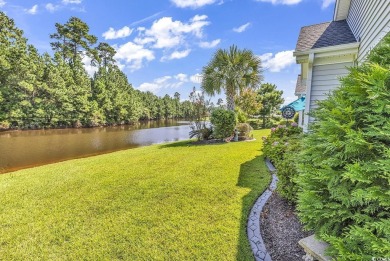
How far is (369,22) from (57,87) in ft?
98.4

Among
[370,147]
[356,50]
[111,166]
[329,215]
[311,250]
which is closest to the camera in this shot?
[370,147]

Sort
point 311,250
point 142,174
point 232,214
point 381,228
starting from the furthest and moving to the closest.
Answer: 1. point 142,174
2. point 232,214
3. point 311,250
4. point 381,228

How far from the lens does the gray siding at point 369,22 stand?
296cm

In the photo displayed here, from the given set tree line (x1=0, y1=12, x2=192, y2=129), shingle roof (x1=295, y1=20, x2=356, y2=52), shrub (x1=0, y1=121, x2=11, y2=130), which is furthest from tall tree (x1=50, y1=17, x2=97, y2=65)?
shingle roof (x1=295, y1=20, x2=356, y2=52)

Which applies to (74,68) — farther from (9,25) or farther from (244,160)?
(244,160)

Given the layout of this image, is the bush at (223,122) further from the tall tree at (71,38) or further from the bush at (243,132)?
the tall tree at (71,38)

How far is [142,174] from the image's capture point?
5750mm

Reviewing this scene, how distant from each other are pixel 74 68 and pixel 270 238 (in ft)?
118

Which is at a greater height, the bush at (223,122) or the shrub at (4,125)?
the bush at (223,122)

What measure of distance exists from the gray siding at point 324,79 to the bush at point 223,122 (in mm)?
6313

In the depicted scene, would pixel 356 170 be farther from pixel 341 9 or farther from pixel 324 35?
pixel 341 9

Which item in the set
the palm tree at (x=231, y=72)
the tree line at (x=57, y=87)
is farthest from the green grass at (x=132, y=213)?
the tree line at (x=57, y=87)

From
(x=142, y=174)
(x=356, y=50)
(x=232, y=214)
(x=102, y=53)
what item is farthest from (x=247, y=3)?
(x=102, y=53)

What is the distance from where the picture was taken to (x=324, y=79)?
4.70 meters
